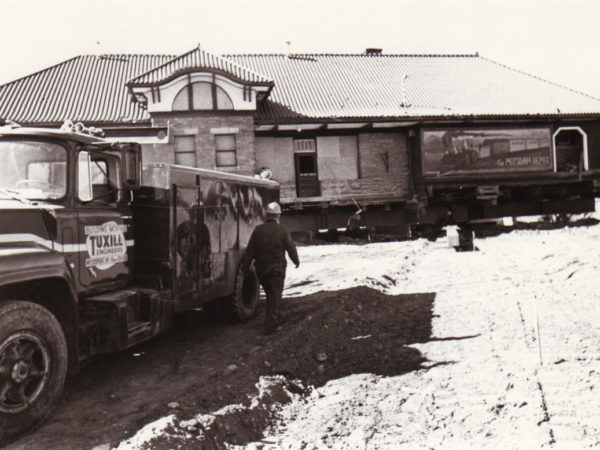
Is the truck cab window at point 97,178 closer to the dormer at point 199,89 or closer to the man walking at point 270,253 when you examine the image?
the man walking at point 270,253

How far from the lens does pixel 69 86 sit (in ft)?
85.6

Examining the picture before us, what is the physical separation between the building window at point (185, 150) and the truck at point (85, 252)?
51.7 feet

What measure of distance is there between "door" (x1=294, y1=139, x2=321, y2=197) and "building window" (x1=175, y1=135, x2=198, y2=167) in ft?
14.1

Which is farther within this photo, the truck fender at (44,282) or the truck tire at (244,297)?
the truck tire at (244,297)

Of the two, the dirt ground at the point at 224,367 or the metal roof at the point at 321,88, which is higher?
the metal roof at the point at 321,88

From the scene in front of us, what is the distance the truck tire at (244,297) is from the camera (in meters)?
8.72

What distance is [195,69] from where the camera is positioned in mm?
22344

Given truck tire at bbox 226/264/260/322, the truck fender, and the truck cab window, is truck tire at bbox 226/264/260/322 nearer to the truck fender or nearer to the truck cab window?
the truck cab window

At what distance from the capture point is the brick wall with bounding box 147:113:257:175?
2302 centimetres

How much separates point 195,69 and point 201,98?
1181 mm

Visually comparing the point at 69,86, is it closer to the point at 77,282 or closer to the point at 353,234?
the point at 353,234

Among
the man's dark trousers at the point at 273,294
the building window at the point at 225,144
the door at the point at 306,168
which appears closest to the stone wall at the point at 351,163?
the door at the point at 306,168

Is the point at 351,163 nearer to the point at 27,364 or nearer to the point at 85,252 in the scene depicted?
the point at 85,252

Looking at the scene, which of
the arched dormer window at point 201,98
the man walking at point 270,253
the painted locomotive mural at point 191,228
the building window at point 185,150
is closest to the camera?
the painted locomotive mural at point 191,228
